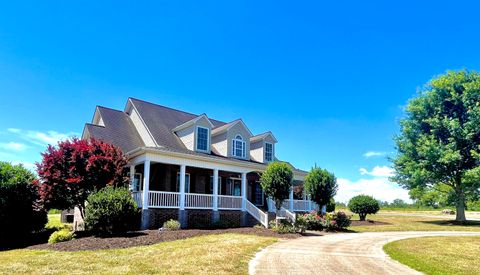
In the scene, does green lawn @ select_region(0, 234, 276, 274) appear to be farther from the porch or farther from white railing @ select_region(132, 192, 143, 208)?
the porch

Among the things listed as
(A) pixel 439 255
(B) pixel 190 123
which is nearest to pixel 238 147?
(B) pixel 190 123

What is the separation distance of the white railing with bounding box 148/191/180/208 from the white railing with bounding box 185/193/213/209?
753 mm

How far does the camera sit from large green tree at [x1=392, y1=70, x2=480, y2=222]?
29.1m

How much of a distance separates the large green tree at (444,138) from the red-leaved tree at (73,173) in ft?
84.7

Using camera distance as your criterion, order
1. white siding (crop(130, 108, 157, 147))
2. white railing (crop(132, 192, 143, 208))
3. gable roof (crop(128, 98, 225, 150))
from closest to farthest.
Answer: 1. white railing (crop(132, 192, 143, 208))
2. white siding (crop(130, 108, 157, 147))
3. gable roof (crop(128, 98, 225, 150))

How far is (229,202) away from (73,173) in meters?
9.43

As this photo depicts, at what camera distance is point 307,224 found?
20.1 meters

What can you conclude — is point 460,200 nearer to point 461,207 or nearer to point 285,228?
point 461,207

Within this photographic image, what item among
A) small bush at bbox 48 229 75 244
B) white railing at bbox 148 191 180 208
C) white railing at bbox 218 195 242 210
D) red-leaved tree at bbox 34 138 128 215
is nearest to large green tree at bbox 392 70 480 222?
white railing at bbox 218 195 242 210

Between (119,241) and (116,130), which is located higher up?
(116,130)

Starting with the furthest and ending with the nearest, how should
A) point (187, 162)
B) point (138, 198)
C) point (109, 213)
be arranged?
point (187, 162) < point (138, 198) < point (109, 213)

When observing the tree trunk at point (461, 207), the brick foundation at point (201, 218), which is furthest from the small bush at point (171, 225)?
the tree trunk at point (461, 207)

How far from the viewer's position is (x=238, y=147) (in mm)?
25234

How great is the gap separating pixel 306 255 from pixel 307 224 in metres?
9.17
